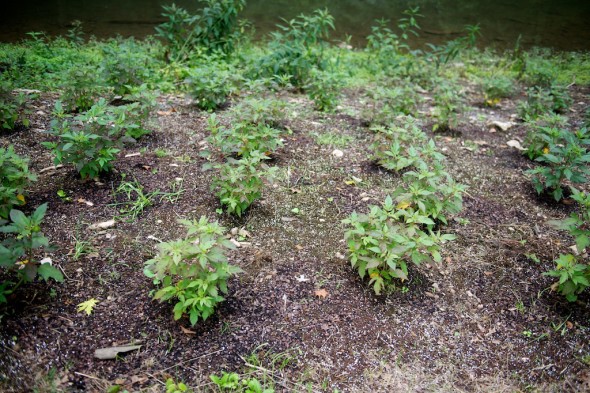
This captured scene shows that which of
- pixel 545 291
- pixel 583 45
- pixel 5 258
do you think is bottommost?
pixel 545 291

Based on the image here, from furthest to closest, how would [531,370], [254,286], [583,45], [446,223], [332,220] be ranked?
[583,45] → [332,220] → [446,223] → [254,286] → [531,370]

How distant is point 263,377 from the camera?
2016 millimetres

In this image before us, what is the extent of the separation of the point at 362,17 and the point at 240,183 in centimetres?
911

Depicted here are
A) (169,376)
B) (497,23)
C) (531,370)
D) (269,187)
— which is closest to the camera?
(169,376)

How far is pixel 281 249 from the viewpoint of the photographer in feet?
9.05

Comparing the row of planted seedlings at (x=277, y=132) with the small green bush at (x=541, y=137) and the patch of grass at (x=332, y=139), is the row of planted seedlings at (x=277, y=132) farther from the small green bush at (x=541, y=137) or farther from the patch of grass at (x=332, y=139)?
the patch of grass at (x=332, y=139)

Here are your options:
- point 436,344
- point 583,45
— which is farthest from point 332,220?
point 583,45

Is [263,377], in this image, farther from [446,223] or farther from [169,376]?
[446,223]

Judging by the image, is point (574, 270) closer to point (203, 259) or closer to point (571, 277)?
point (571, 277)

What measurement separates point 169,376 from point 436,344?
1363 millimetres

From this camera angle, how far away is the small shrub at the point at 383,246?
2367mm

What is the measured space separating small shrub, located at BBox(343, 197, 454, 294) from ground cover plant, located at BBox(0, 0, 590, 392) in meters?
0.01

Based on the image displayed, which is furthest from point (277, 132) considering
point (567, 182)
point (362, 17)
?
point (362, 17)

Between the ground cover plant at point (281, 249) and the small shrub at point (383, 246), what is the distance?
0.05 ft
